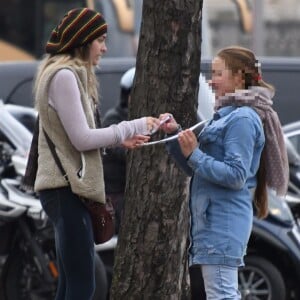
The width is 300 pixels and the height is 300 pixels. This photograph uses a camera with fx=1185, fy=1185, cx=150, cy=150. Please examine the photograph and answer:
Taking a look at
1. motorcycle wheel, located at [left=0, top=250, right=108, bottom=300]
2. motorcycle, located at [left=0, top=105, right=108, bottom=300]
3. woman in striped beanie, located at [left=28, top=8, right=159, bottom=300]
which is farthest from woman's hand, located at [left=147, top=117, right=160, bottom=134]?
motorcycle wheel, located at [left=0, top=250, right=108, bottom=300]

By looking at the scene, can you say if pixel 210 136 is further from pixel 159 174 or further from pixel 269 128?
pixel 159 174

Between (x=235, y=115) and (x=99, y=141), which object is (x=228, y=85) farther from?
(x=99, y=141)

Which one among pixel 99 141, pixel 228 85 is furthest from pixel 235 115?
pixel 99 141

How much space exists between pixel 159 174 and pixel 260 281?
6.29 ft

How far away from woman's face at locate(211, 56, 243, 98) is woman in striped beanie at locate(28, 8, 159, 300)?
317mm

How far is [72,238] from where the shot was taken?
5199 mm

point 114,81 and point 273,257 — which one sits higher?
point 114,81

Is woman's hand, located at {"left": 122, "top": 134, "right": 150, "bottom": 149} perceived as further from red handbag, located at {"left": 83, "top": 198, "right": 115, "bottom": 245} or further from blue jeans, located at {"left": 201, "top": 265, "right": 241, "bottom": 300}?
blue jeans, located at {"left": 201, "top": 265, "right": 241, "bottom": 300}

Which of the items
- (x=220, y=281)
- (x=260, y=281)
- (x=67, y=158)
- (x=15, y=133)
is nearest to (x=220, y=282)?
(x=220, y=281)

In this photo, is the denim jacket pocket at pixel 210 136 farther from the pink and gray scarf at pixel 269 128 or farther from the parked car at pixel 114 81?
the parked car at pixel 114 81

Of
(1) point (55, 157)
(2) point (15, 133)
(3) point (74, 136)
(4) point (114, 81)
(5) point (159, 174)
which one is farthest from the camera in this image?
(4) point (114, 81)

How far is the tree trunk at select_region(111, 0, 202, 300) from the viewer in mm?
5590

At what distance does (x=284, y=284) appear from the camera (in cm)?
747

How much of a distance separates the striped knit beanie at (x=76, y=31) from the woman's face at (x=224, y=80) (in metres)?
0.56
